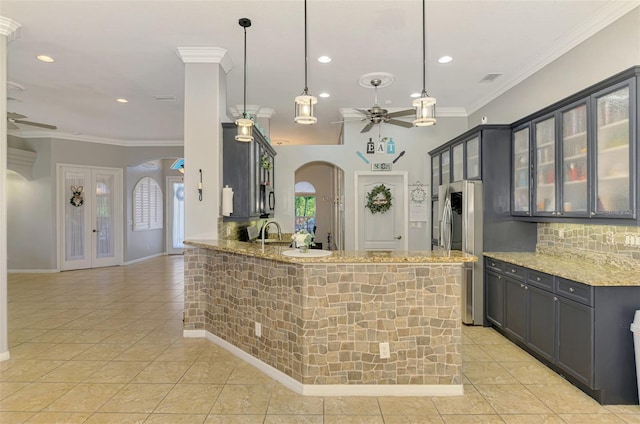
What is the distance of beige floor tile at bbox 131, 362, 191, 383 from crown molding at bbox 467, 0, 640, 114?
4899 mm

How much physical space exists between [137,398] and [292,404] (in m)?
1.19

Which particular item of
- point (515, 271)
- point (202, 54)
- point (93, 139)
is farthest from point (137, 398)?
point (93, 139)

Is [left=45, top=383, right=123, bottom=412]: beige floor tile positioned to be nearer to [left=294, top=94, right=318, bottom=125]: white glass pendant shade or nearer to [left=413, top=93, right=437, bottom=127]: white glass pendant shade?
[left=294, top=94, right=318, bottom=125]: white glass pendant shade

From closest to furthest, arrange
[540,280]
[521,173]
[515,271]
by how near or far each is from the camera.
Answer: [540,280], [515,271], [521,173]

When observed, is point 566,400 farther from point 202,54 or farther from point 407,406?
point 202,54

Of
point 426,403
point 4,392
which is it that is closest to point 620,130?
point 426,403

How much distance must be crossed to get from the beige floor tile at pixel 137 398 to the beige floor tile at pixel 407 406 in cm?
169

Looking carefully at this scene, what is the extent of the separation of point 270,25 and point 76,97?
408 centimetres

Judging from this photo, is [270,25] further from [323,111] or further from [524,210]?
[524,210]

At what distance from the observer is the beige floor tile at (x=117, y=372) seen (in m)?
3.06

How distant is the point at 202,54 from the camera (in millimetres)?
4027

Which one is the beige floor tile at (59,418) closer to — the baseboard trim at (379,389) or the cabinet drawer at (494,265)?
the baseboard trim at (379,389)

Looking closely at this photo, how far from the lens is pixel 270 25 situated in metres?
3.51

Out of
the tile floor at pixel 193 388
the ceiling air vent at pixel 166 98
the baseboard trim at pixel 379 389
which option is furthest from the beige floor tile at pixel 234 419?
the ceiling air vent at pixel 166 98
